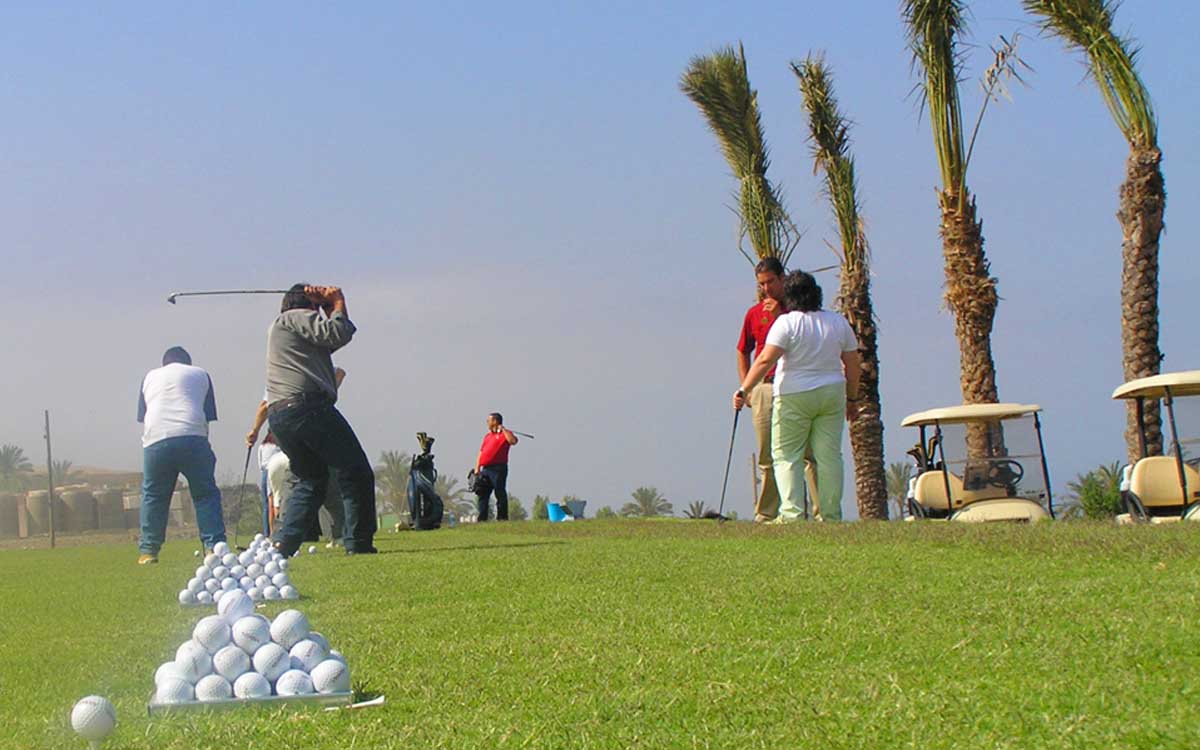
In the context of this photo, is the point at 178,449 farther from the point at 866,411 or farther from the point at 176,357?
the point at 866,411

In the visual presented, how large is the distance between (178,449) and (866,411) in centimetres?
1427

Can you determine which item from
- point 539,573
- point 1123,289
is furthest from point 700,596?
point 1123,289

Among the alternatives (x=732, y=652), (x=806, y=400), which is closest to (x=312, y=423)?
(x=806, y=400)

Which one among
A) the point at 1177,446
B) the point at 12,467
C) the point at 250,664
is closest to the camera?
the point at 250,664

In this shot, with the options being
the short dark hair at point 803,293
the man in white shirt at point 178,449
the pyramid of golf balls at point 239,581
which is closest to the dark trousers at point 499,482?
the man in white shirt at point 178,449

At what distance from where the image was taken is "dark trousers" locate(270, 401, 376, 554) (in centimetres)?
1155

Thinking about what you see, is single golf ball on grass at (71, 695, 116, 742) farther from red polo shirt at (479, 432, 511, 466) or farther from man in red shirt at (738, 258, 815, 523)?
red polo shirt at (479, 432, 511, 466)

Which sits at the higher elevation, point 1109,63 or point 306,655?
point 1109,63

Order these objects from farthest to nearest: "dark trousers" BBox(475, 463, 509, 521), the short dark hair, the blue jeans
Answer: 1. "dark trousers" BBox(475, 463, 509, 521)
2. the blue jeans
3. the short dark hair

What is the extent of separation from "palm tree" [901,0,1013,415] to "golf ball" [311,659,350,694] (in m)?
18.8

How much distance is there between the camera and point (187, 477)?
13000mm

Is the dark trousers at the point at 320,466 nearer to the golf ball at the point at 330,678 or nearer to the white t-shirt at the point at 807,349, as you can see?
the white t-shirt at the point at 807,349

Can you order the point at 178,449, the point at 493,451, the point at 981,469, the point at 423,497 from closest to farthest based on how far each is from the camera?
1. the point at 178,449
2. the point at 981,469
3. the point at 423,497
4. the point at 493,451

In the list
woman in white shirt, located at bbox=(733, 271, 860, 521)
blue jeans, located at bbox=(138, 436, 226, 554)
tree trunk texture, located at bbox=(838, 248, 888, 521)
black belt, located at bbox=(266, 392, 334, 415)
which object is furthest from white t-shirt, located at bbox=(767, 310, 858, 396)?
tree trunk texture, located at bbox=(838, 248, 888, 521)
